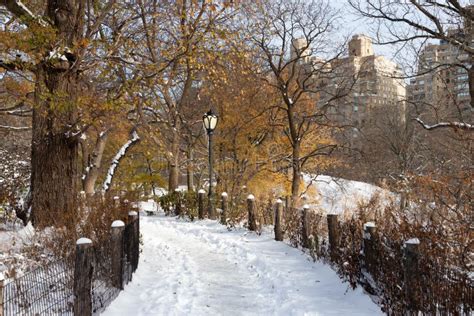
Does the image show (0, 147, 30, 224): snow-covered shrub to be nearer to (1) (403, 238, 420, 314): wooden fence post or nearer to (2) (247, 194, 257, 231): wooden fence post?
(2) (247, 194, 257, 231): wooden fence post

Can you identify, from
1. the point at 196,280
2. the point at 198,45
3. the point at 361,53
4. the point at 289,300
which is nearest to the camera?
the point at 289,300

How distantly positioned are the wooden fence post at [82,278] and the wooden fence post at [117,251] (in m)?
1.11

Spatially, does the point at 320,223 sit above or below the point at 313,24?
below

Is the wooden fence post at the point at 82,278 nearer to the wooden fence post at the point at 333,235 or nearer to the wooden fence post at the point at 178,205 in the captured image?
the wooden fence post at the point at 333,235

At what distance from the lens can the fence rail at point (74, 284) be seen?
389 cm

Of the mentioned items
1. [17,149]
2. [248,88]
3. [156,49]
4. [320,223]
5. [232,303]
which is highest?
[156,49]

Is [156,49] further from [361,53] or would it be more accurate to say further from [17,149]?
[361,53]

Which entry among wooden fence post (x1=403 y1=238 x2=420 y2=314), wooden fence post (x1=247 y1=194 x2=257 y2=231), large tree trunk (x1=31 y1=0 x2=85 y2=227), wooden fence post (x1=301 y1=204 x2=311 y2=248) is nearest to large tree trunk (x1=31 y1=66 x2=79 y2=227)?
large tree trunk (x1=31 y1=0 x2=85 y2=227)

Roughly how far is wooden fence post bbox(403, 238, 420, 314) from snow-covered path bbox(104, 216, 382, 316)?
0.79 metres

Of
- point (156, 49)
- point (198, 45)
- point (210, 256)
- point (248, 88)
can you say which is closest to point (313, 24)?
point (248, 88)

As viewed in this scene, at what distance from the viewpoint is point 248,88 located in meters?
19.5

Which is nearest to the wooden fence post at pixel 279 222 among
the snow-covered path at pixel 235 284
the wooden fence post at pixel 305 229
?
the snow-covered path at pixel 235 284

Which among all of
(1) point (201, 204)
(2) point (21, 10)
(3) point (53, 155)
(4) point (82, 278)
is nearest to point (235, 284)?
(4) point (82, 278)

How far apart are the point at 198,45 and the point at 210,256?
15.2 feet
